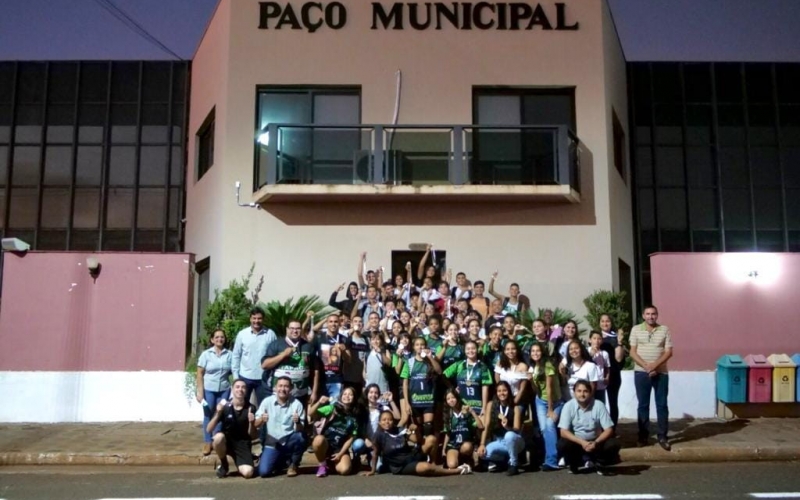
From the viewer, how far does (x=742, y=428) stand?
10.8 metres

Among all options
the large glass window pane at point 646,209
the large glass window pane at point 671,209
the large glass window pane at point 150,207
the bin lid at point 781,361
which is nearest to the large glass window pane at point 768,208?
the large glass window pane at point 671,209

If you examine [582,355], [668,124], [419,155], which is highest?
[668,124]

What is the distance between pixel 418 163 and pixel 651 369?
5.95 metres

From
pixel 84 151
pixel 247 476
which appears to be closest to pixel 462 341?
pixel 247 476

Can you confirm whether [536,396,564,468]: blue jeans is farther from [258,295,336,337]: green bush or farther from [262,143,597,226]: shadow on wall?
[262,143,597,226]: shadow on wall

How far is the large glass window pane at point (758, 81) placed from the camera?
19.0 meters

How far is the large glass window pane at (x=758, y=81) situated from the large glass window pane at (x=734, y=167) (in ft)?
4.64

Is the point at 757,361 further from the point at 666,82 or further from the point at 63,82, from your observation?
the point at 63,82

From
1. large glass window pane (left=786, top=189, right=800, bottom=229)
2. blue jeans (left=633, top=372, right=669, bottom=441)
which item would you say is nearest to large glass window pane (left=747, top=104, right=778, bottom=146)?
large glass window pane (left=786, top=189, right=800, bottom=229)

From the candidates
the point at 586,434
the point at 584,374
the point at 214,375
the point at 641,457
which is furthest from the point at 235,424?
the point at 641,457

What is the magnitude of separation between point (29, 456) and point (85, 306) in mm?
3357

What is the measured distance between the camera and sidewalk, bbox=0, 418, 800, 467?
9.33 m

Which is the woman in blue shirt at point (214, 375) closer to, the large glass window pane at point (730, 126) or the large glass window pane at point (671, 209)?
the large glass window pane at point (671, 209)

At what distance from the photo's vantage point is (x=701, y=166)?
1880 cm
